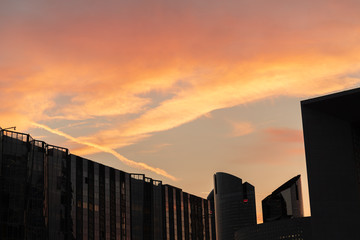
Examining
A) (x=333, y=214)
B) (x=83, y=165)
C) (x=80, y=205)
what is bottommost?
(x=333, y=214)

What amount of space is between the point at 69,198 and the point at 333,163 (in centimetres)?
7994

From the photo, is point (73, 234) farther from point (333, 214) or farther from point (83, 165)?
point (333, 214)

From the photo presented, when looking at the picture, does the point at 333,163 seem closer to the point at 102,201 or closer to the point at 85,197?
the point at 85,197

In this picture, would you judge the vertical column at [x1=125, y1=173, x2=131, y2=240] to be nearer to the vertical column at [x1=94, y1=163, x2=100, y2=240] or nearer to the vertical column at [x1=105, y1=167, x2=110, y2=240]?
the vertical column at [x1=105, y1=167, x2=110, y2=240]

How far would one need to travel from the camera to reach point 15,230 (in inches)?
4751

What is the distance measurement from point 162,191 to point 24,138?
79.0 m

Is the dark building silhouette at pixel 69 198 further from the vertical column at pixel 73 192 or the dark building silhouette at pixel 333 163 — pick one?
the dark building silhouette at pixel 333 163

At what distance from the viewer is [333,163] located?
94062 millimetres

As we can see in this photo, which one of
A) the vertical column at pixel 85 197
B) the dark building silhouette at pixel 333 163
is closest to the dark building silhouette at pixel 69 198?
the vertical column at pixel 85 197

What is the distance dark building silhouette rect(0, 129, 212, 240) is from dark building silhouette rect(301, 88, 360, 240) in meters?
67.3

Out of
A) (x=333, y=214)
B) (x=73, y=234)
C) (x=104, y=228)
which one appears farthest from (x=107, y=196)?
(x=333, y=214)

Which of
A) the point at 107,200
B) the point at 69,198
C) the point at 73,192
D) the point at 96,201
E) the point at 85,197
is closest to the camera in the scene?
the point at 69,198

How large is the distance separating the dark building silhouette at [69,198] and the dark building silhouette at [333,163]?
221ft

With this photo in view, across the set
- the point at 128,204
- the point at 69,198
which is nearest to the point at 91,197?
the point at 69,198
